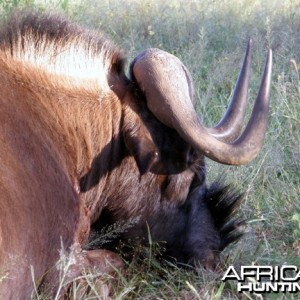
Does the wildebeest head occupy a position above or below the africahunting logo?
above

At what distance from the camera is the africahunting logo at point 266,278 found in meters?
3.86

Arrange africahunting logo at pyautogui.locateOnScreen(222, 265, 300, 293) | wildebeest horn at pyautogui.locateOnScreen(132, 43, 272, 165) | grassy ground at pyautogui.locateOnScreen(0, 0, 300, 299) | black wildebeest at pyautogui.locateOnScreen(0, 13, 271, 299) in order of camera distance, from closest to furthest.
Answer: black wildebeest at pyautogui.locateOnScreen(0, 13, 271, 299)
wildebeest horn at pyautogui.locateOnScreen(132, 43, 272, 165)
africahunting logo at pyautogui.locateOnScreen(222, 265, 300, 293)
grassy ground at pyautogui.locateOnScreen(0, 0, 300, 299)

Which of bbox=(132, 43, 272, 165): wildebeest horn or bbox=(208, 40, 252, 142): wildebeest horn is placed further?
bbox=(208, 40, 252, 142): wildebeest horn

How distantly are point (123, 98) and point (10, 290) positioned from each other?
1.03 m

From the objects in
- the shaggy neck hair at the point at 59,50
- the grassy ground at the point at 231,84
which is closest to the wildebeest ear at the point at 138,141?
the shaggy neck hair at the point at 59,50

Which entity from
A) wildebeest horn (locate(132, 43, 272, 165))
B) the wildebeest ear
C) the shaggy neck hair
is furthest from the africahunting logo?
the shaggy neck hair

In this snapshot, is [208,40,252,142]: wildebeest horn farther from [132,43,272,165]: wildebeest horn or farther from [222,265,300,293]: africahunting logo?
[222,265,300,293]: africahunting logo

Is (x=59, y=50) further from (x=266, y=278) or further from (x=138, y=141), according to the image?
(x=266, y=278)

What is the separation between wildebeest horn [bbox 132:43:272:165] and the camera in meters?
3.73

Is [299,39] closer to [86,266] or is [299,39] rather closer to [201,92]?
[201,92]

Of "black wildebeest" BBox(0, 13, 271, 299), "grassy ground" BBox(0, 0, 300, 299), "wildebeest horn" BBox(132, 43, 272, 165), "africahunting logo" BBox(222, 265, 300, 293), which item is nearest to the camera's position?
"black wildebeest" BBox(0, 13, 271, 299)

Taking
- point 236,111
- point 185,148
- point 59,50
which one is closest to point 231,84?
point 236,111

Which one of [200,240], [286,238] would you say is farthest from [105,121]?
[286,238]

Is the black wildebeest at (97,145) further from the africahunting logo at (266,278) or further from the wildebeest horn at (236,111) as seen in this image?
the africahunting logo at (266,278)
